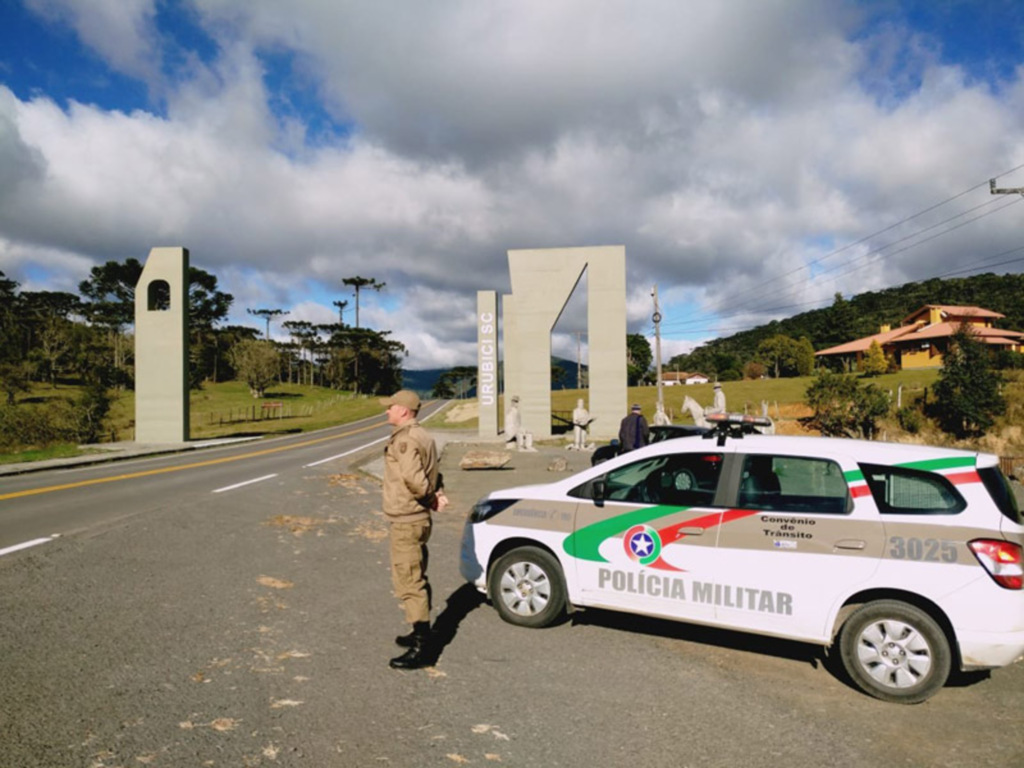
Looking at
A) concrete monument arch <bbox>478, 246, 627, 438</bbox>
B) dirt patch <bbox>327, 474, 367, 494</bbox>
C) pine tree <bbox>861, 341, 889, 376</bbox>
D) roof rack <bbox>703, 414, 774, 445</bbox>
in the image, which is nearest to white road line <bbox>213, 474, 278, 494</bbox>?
dirt patch <bbox>327, 474, 367, 494</bbox>

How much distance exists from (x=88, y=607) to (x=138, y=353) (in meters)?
26.6

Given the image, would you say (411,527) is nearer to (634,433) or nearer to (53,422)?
(634,433)

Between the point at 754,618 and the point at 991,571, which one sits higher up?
the point at 991,571

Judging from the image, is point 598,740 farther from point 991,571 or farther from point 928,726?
point 991,571

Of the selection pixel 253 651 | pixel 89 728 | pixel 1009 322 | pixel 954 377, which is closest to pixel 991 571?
pixel 253 651

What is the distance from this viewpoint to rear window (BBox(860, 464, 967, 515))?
4258mm

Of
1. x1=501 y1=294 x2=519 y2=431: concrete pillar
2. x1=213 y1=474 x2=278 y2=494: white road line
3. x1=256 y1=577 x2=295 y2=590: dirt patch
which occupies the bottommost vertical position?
x1=213 y1=474 x2=278 y2=494: white road line

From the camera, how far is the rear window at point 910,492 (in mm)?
4258

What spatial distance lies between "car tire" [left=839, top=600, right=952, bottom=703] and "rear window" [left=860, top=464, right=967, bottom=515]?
2.20ft

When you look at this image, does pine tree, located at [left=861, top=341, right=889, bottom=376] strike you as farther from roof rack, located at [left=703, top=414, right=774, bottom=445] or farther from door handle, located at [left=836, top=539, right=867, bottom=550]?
door handle, located at [left=836, top=539, right=867, bottom=550]

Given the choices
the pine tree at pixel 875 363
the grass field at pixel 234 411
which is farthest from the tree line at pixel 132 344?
the pine tree at pixel 875 363

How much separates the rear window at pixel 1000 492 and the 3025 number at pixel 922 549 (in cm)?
47

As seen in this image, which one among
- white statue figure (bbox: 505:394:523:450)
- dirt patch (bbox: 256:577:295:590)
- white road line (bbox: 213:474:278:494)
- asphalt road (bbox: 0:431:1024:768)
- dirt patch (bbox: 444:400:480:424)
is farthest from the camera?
dirt patch (bbox: 444:400:480:424)

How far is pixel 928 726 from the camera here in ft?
12.7
